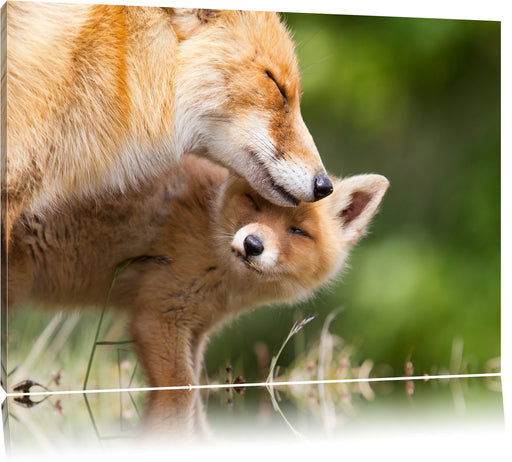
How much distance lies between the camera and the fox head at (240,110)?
3.85 m

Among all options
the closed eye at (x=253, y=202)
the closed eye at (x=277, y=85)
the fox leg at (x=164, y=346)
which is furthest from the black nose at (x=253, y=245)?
the closed eye at (x=277, y=85)

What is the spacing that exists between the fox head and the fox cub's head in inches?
8.9

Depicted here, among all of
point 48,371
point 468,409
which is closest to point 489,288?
point 468,409

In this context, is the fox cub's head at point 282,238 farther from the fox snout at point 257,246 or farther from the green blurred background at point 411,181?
the green blurred background at point 411,181

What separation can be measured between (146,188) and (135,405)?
1097 millimetres

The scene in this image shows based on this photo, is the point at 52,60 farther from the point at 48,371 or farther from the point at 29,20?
the point at 48,371

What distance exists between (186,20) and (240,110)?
49 centimetres

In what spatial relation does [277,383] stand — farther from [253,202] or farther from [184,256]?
[253,202]

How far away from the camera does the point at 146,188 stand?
4215 millimetres

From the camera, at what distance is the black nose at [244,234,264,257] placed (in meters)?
4.08

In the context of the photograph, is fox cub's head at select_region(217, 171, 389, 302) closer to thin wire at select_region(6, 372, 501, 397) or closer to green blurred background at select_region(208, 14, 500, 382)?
green blurred background at select_region(208, 14, 500, 382)

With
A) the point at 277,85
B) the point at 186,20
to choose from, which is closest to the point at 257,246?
the point at 277,85

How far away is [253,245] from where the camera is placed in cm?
408

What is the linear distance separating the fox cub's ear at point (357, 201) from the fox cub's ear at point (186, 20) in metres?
1.14
